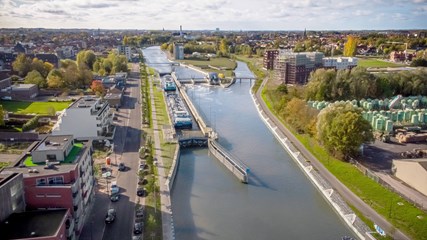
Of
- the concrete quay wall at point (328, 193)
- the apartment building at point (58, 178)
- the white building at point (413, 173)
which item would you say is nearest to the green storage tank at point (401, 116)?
the concrete quay wall at point (328, 193)

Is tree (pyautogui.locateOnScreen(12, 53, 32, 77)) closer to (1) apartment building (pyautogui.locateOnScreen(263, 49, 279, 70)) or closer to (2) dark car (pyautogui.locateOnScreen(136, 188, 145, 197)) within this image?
(2) dark car (pyautogui.locateOnScreen(136, 188, 145, 197))

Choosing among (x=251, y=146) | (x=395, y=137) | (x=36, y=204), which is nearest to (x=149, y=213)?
(x=36, y=204)

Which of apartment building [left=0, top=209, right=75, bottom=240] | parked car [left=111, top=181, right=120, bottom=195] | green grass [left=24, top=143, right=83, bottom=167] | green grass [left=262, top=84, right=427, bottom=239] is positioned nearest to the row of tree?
green grass [left=262, top=84, right=427, bottom=239]

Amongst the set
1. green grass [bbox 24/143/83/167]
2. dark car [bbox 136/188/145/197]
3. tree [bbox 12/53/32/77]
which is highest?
tree [bbox 12/53/32/77]

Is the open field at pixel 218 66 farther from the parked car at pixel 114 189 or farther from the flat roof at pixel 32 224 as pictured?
the flat roof at pixel 32 224

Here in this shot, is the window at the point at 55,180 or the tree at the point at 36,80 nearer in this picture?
the window at the point at 55,180

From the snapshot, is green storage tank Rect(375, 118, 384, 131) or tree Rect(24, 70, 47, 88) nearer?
green storage tank Rect(375, 118, 384, 131)
